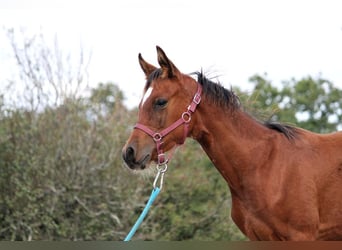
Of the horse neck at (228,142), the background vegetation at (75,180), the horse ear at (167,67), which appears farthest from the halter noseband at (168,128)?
the background vegetation at (75,180)

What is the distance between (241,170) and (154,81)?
3.47 feet

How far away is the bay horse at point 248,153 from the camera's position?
5621 millimetres

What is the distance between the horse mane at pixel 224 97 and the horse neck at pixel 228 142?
2.7 inches

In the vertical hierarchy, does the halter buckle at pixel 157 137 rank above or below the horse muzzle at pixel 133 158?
above

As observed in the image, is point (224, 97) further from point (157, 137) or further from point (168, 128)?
point (157, 137)

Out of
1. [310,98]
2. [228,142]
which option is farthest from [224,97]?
[310,98]

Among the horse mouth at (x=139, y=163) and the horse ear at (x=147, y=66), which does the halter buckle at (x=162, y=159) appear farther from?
the horse ear at (x=147, y=66)

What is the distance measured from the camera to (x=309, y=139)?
6.09 m

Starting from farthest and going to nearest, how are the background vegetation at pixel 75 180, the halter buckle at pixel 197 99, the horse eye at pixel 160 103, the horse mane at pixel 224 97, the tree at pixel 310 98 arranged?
the tree at pixel 310 98 → the background vegetation at pixel 75 180 → the horse mane at pixel 224 97 → the halter buckle at pixel 197 99 → the horse eye at pixel 160 103

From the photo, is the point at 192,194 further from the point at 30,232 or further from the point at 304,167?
the point at 304,167

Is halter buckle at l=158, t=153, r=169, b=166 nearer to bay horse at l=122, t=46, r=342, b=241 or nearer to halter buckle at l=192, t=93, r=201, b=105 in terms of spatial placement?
bay horse at l=122, t=46, r=342, b=241

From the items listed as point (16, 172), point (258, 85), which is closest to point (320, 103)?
point (258, 85)

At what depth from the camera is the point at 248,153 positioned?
5891 millimetres

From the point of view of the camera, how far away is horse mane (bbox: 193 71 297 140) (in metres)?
5.94
